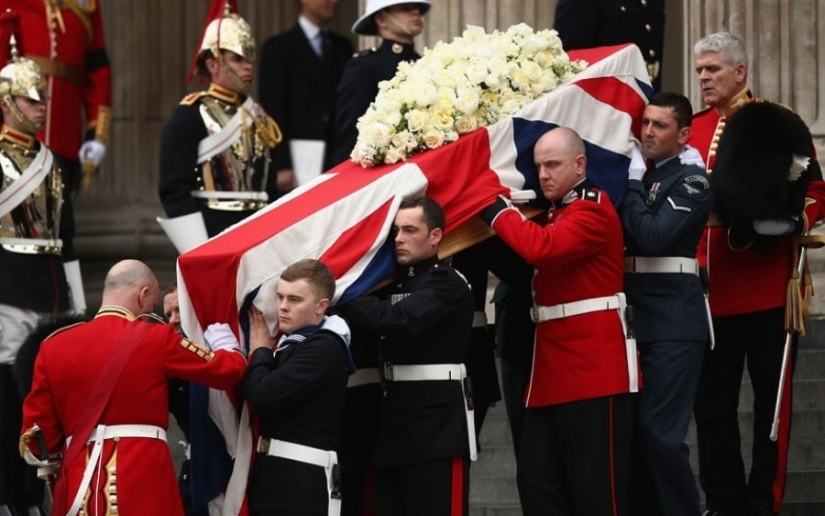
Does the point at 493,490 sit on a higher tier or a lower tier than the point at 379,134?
lower

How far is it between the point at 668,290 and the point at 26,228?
3.09 m

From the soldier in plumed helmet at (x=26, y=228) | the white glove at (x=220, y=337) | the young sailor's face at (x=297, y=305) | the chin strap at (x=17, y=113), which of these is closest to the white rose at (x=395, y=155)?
the young sailor's face at (x=297, y=305)

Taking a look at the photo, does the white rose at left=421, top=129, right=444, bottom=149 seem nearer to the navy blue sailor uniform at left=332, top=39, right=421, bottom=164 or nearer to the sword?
the navy blue sailor uniform at left=332, top=39, right=421, bottom=164

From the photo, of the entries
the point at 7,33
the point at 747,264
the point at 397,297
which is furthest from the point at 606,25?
the point at 7,33

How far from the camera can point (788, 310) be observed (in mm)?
10227

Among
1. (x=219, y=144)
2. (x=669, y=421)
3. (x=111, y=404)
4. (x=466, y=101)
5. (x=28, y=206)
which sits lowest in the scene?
(x=669, y=421)

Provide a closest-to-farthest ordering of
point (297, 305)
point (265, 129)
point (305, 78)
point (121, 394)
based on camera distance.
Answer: point (121, 394) → point (297, 305) → point (265, 129) → point (305, 78)

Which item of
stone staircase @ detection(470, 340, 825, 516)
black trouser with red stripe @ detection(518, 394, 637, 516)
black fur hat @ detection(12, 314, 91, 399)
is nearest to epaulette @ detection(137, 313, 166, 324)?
black fur hat @ detection(12, 314, 91, 399)

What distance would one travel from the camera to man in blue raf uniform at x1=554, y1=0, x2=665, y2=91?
35.6 feet

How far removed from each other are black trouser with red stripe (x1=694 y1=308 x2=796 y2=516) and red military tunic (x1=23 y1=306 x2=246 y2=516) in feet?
8.00

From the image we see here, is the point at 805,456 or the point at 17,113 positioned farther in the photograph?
the point at 17,113

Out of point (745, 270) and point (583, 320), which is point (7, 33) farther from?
point (745, 270)

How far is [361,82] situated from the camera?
35.0 feet

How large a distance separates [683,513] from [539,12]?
13.0 feet
